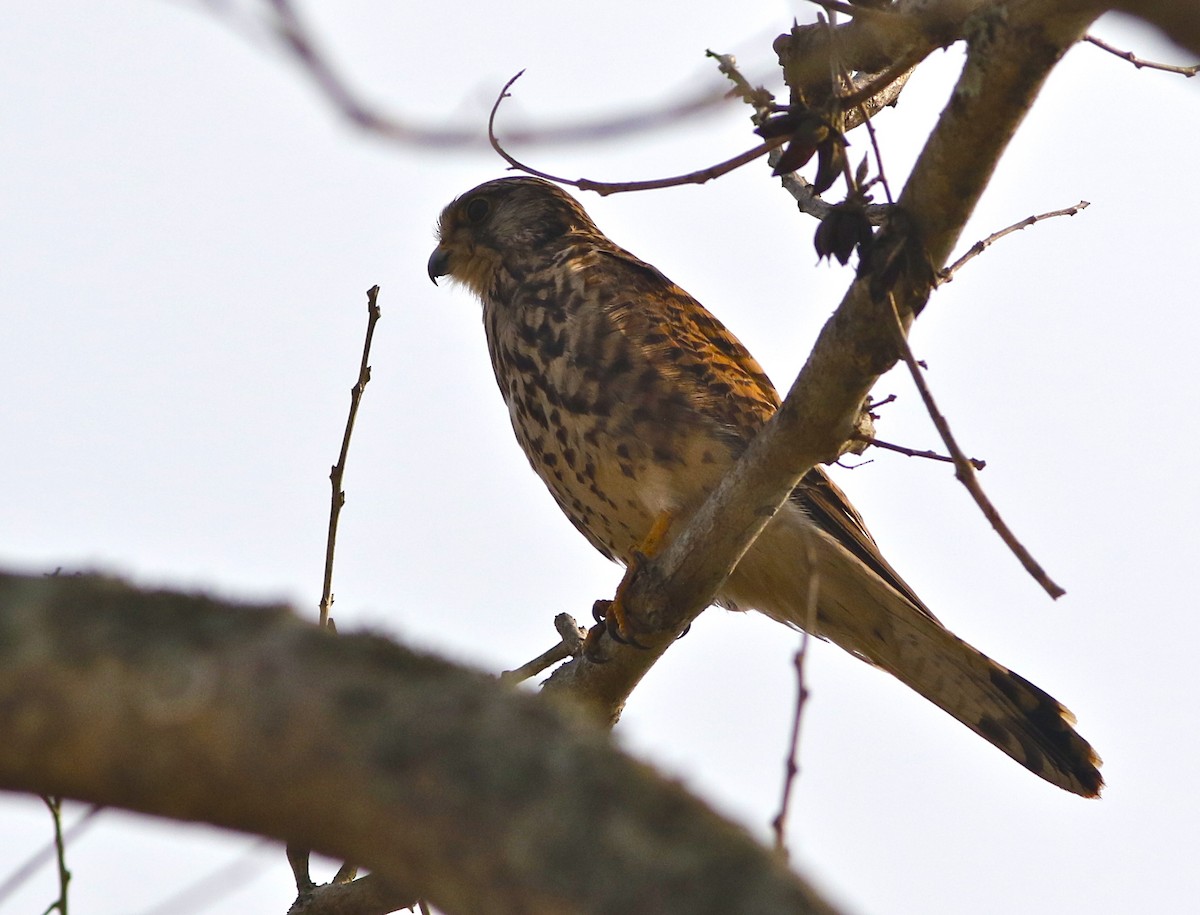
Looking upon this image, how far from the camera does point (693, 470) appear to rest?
387cm

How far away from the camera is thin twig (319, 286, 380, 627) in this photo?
3.23 m

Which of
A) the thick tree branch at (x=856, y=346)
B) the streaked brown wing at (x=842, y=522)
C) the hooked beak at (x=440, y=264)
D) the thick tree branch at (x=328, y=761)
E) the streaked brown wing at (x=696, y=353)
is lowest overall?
the thick tree branch at (x=328, y=761)

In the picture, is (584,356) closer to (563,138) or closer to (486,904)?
(563,138)

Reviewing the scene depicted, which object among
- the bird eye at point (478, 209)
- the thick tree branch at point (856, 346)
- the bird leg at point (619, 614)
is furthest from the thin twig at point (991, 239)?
the bird eye at point (478, 209)

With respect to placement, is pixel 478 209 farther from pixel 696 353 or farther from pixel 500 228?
pixel 696 353

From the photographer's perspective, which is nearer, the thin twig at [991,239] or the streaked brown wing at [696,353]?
the thin twig at [991,239]

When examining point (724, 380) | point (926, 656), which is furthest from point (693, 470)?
point (926, 656)

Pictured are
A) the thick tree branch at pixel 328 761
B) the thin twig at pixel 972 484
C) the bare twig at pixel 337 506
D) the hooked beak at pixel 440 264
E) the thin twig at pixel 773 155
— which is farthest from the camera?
the hooked beak at pixel 440 264

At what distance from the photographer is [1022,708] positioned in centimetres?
385

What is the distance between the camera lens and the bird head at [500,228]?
480 cm

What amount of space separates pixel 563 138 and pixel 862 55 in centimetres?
188

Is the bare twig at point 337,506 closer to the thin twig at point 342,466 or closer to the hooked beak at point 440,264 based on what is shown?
the thin twig at point 342,466

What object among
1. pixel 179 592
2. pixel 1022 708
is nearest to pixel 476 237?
pixel 1022 708

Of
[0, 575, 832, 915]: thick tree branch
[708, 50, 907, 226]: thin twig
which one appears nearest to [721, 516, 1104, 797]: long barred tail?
[708, 50, 907, 226]: thin twig
